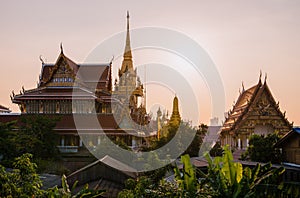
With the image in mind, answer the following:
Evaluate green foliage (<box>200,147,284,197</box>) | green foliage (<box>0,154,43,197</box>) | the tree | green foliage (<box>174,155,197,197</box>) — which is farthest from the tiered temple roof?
green foliage (<box>0,154,43,197</box>)

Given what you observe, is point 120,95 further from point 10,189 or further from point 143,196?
point 10,189

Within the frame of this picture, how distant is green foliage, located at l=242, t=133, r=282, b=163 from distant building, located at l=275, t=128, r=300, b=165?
0.95 meters

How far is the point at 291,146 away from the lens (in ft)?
59.0

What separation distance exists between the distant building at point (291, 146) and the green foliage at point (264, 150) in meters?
0.95

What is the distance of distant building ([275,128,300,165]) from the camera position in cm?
1736

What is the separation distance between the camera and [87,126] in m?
28.4

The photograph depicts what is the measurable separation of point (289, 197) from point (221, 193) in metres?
1.54

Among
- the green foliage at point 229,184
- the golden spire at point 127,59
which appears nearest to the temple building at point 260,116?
the golden spire at point 127,59

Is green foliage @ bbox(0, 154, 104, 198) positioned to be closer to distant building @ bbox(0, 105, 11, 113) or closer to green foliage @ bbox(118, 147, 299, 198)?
green foliage @ bbox(118, 147, 299, 198)

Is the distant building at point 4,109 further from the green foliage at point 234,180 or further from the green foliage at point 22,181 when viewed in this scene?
the green foliage at point 234,180

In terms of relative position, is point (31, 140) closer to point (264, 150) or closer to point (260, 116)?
point (264, 150)

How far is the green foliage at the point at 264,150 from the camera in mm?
20156

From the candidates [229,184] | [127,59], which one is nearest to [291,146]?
[229,184]

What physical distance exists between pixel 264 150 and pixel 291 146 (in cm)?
269
